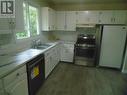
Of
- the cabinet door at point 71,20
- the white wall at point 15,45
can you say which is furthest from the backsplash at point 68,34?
the white wall at point 15,45

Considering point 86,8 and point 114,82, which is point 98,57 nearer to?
point 114,82

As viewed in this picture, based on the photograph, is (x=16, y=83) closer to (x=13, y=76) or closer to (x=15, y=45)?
(x=13, y=76)

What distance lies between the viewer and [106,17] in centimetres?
396


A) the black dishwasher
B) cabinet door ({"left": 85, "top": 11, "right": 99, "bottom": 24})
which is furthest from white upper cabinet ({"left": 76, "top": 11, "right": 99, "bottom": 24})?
the black dishwasher

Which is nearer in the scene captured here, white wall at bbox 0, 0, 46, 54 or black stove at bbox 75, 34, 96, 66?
white wall at bbox 0, 0, 46, 54

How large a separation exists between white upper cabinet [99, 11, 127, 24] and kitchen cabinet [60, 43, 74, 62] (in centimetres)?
162

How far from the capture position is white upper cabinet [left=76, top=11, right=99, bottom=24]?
4.03 m

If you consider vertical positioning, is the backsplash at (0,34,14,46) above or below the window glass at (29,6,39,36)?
below

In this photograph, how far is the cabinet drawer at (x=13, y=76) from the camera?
1339 millimetres

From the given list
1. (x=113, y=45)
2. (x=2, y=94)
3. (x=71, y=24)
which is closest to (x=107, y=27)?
(x=113, y=45)

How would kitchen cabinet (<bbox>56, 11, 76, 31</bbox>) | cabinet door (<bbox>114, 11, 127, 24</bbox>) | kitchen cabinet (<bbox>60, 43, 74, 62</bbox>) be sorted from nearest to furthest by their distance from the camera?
cabinet door (<bbox>114, 11, 127, 24</bbox>) < kitchen cabinet (<bbox>60, 43, 74, 62</bbox>) < kitchen cabinet (<bbox>56, 11, 76, 31</bbox>)

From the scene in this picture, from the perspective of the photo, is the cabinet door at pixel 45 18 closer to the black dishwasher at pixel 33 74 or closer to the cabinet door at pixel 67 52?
the cabinet door at pixel 67 52

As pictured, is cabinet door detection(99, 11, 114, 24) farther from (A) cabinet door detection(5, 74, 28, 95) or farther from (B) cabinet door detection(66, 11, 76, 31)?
(A) cabinet door detection(5, 74, 28, 95)

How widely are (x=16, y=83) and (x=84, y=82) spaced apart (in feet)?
6.37
